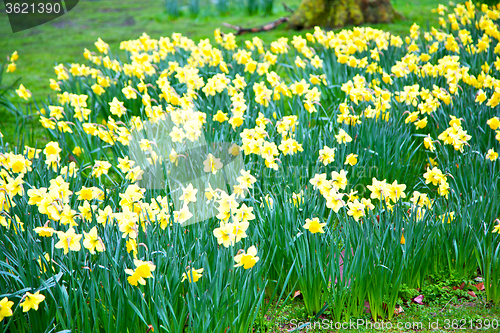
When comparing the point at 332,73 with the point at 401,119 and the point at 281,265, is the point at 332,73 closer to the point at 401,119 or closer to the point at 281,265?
the point at 401,119

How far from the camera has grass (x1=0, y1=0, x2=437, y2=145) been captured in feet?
23.8

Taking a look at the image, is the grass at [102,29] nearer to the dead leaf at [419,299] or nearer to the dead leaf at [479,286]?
the dead leaf at [419,299]

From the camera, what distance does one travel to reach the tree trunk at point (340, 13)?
745 cm

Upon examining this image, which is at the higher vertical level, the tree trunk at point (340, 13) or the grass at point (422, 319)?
the tree trunk at point (340, 13)

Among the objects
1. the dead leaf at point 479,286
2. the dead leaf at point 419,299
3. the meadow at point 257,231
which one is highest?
the meadow at point 257,231

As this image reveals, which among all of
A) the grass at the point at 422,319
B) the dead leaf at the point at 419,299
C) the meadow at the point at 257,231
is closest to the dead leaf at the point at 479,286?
the meadow at the point at 257,231

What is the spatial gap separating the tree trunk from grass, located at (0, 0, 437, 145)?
0.22 meters

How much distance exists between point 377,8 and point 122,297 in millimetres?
7284

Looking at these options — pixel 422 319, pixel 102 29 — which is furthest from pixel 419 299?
pixel 102 29

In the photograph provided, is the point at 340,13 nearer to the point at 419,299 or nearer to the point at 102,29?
the point at 102,29

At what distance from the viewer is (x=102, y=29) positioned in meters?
9.63

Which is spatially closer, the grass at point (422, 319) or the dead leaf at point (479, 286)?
the grass at point (422, 319)

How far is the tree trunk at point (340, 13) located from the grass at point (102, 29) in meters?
0.22

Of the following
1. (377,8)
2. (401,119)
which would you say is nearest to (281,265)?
(401,119)
